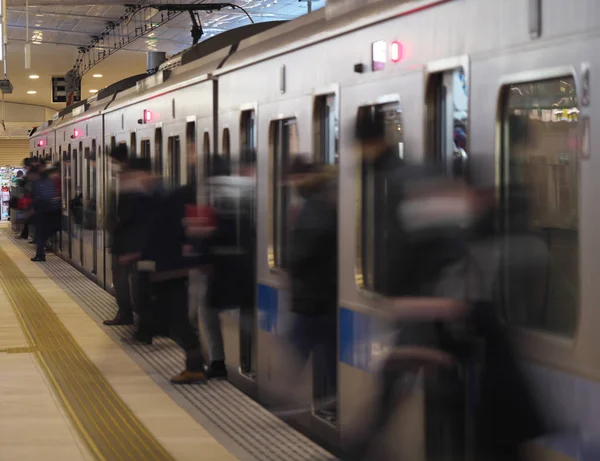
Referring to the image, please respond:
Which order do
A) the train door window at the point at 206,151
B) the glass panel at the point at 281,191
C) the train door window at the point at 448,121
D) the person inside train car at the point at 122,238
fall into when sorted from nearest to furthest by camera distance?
the train door window at the point at 448,121 < the glass panel at the point at 281,191 < the train door window at the point at 206,151 < the person inside train car at the point at 122,238

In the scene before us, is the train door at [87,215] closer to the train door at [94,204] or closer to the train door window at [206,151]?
the train door at [94,204]

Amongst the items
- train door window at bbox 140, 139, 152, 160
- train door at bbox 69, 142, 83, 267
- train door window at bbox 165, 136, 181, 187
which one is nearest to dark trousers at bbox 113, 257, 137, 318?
train door window at bbox 140, 139, 152, 160

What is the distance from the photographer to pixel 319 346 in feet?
17.7

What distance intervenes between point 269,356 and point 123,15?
1469cm

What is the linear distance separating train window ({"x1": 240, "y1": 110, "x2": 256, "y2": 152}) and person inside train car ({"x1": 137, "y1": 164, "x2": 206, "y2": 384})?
807 mm

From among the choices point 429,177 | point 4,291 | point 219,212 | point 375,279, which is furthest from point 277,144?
point 4,291

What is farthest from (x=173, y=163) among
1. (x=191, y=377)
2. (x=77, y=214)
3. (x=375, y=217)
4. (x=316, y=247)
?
(x=77, y=214)

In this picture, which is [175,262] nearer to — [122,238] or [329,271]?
[122,238]

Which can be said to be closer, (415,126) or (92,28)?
(415,126)

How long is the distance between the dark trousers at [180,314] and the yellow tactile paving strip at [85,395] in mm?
627

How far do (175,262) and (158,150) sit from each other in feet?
7.24

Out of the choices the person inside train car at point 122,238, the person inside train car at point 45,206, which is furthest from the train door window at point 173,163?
the person inside train car at point 45,206

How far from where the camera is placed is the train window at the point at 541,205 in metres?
3.25

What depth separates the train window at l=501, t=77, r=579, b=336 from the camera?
10.7 feet
